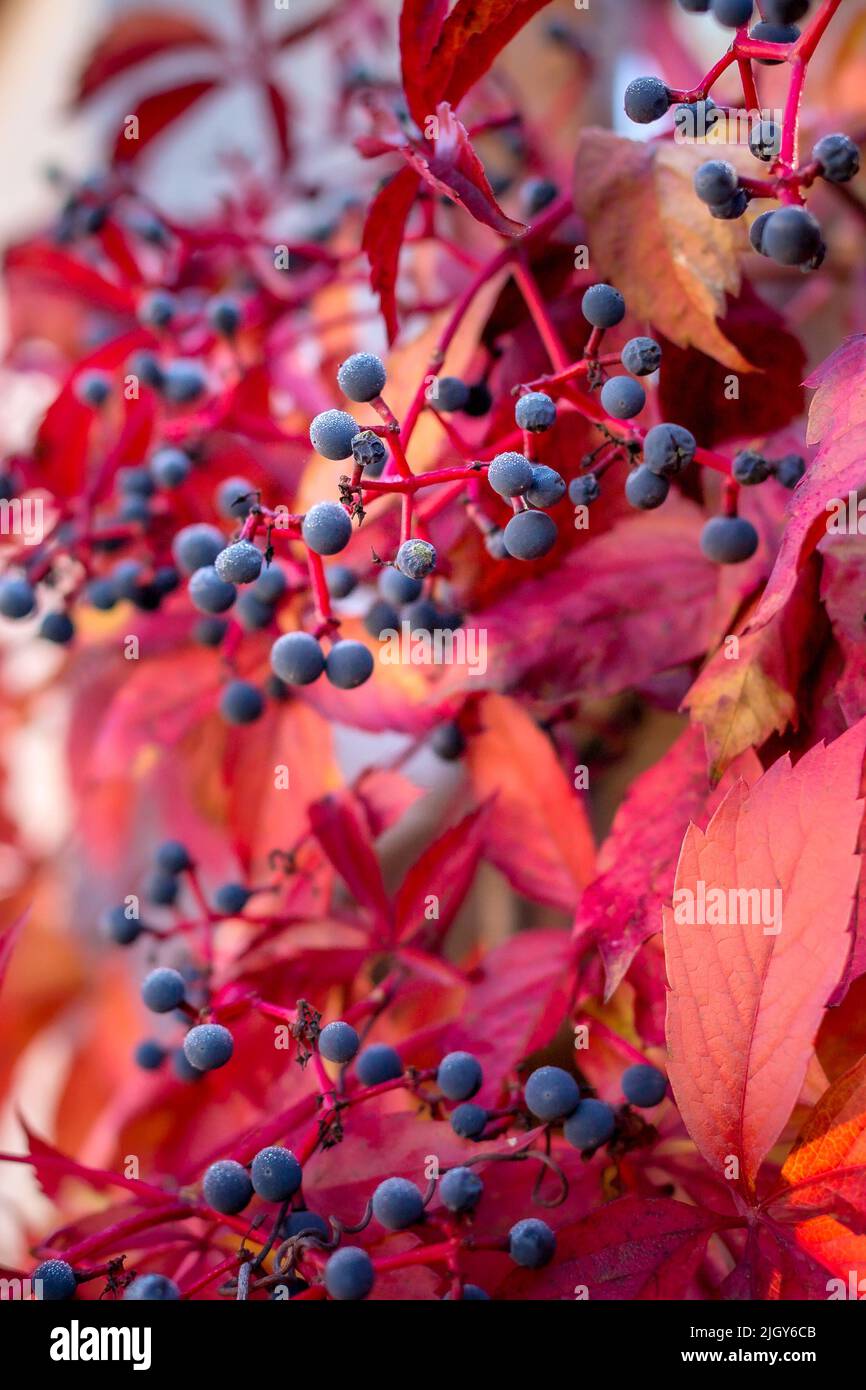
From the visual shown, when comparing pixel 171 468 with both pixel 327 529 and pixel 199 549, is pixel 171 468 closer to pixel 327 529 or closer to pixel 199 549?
pixel 199 549

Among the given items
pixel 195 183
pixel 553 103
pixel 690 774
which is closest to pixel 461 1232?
pixel 690 774

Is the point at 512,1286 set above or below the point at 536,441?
below

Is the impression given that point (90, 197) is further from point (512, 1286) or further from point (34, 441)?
point (512, 1286)

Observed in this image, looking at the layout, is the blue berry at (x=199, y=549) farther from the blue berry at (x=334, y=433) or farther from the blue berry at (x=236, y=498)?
the blue berry at (x=334, y=433)

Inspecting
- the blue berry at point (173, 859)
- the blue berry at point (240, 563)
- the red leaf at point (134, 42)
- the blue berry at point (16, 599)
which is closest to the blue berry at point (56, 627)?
the blue berry at point (16, 599)

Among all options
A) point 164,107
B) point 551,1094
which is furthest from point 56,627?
point 164,107
